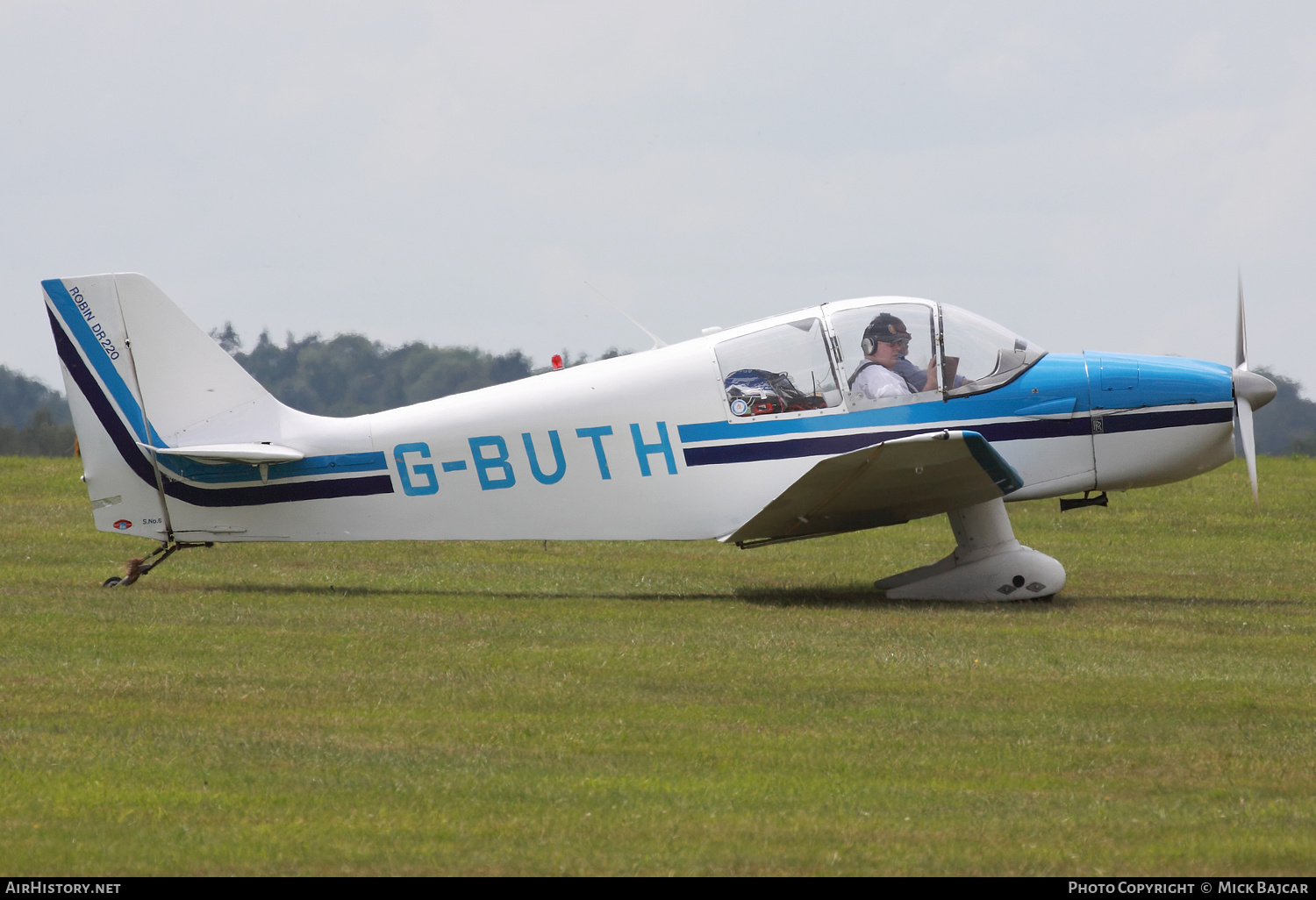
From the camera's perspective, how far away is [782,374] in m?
10.4

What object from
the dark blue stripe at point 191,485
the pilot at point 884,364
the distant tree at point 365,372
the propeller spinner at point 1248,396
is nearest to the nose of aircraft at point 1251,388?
the propeller spinner at point 1248,396

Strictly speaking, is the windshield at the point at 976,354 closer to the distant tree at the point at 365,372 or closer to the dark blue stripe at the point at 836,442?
the dark blue stripe at the point at 836,442

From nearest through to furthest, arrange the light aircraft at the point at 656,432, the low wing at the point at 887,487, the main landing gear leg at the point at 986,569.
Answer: the low wing at the point at 887,487, the light aircraft at the point at 656,432, the main landing gear leg at the point at 986,569

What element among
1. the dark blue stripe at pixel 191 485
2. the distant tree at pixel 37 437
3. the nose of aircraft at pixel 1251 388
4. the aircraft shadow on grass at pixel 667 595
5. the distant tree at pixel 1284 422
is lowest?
the distant tree at pixel 1284 422

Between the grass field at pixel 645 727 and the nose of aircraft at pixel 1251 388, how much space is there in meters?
1.71

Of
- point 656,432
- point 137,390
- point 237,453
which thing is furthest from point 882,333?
point 137,390

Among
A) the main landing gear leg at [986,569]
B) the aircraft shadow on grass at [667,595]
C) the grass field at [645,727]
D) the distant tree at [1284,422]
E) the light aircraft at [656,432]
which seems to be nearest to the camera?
the grass field at [645,727]

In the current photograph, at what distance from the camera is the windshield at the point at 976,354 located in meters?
10.4

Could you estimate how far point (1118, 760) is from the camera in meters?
5.86

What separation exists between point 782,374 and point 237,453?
14.3ft

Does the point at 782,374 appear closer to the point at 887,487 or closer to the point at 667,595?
the point at 887,487

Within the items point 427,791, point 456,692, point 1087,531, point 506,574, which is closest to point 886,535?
point 1087,531

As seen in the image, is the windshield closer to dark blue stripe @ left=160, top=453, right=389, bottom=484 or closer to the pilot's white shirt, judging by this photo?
the pilot's white shirt
